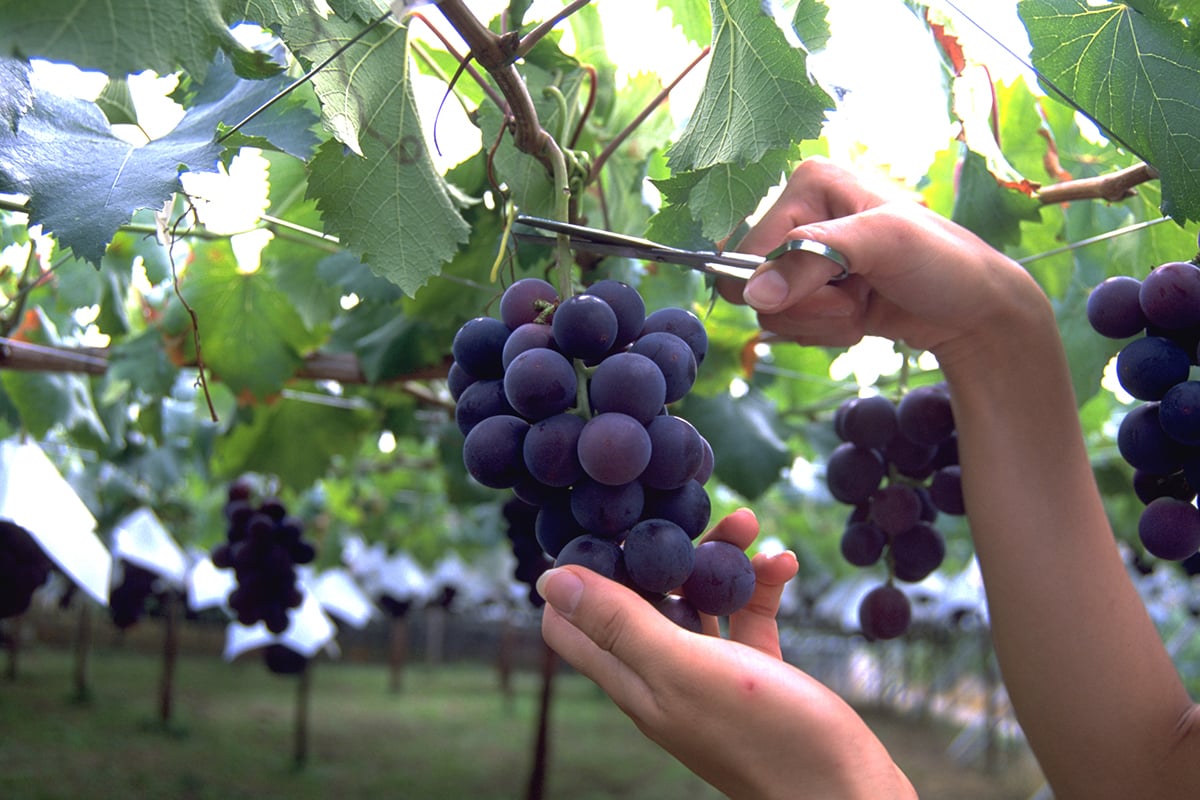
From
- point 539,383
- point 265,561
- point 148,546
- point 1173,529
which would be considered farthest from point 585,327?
point 148,546

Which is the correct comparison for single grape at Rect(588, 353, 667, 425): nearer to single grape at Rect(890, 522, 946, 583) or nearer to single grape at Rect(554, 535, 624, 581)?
single grape at Rect(554, 535, 624, 581)

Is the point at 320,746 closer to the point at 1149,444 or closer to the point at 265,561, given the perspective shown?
the point at 265,561

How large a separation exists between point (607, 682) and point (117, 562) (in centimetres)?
537

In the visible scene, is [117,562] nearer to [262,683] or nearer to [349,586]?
[349,586]

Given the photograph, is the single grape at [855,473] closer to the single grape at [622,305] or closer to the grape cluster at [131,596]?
the single grape at [622,305]

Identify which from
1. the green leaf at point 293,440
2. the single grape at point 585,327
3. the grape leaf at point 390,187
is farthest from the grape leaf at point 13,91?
the green leaf at point 293,440

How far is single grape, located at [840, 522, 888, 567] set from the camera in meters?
1.67

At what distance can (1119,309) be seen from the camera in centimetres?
123

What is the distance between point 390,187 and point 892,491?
1013mm

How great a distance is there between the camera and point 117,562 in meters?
5.37

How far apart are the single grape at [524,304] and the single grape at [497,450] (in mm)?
116

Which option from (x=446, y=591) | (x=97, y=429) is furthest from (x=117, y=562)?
(x=446, y=591)

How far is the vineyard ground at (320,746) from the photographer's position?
7.26 meters

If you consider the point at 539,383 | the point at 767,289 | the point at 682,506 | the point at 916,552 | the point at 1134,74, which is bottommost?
the point at 916,552
